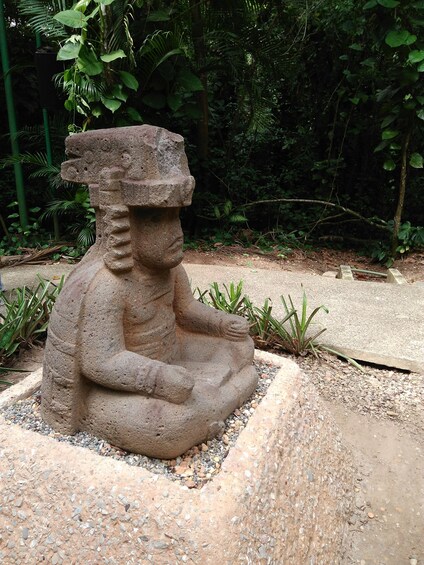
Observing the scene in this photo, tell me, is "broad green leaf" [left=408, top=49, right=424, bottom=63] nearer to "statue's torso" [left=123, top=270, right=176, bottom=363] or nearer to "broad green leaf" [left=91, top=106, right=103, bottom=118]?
"broad green leaf" [left=91, top=106, right=103, bottom=118]

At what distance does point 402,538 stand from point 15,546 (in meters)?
1.49

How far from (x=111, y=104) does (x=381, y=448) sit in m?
3.59

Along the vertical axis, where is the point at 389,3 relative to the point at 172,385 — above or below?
above

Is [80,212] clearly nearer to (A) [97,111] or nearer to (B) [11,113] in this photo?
(A) [97,111]

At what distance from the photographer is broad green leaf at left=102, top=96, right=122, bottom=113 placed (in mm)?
4188

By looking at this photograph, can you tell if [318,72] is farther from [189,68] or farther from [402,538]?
[402,538]

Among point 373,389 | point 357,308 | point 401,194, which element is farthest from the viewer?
point 401,194

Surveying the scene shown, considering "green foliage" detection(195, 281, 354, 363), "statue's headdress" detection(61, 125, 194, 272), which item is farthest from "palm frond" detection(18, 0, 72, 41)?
"statue's headdress" detection(61, 125, 194, 272)

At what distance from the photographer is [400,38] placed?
4000 mm

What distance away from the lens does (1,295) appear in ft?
10.3

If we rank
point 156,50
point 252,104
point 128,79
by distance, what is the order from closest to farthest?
point 128,79
point 156,50
point 252,104

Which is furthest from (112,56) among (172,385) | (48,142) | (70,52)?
(172,385)

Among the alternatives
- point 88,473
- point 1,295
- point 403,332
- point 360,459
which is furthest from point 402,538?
point 1,295

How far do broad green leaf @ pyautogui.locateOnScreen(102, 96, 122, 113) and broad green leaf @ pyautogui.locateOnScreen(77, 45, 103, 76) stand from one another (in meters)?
0.28
